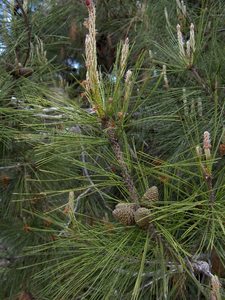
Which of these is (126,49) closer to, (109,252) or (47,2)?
(109,252)

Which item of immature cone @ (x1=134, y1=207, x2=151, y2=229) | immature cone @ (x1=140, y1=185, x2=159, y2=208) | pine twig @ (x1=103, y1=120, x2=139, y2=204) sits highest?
pine twig @ (x1=103, y1=120, x2=139, y2=204)

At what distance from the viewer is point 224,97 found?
139 centimetres

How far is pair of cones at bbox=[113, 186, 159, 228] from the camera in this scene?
0.81m

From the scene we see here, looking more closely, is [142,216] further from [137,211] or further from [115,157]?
[115,157]

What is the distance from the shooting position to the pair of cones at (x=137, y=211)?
81 centimetres

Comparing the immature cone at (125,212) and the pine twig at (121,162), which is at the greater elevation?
the pine twig at (121,162)

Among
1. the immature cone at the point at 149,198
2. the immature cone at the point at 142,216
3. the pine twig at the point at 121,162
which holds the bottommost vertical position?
the immature cone at the point at 142,216

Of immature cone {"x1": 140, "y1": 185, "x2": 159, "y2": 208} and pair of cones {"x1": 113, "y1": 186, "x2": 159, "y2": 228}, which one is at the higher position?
immature cone {"x1": 140, "y1": 185, "x2": 159, "y2": 208}

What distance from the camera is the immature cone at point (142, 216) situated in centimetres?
81

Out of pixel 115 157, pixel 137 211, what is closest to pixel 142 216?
pixel 137 211

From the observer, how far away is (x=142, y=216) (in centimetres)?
81

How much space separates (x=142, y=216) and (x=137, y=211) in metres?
0.01

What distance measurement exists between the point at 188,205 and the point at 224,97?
0.63 m

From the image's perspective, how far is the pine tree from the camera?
837mm
